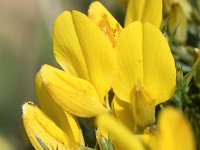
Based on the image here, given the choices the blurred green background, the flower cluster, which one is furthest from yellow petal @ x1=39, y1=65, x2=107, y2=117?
the blurred green background

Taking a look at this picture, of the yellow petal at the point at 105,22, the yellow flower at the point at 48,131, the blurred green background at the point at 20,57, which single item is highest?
the yellow petal at the point at 105,22

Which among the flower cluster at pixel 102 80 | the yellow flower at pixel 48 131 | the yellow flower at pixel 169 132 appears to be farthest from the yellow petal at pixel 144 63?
the yellow flower at pixel 169 132

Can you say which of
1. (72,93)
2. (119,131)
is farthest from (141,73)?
(119,131)

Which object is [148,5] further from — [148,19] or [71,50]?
[71,50]

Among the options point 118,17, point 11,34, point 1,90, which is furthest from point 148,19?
point 11,34

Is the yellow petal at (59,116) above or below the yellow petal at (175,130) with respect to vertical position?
below

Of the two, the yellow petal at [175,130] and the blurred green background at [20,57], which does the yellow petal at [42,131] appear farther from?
the blurred green background at [20,57]
